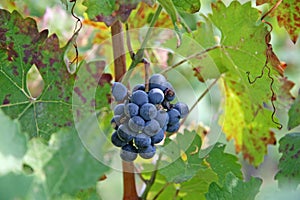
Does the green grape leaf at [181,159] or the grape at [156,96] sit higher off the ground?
the grape at [156,96]

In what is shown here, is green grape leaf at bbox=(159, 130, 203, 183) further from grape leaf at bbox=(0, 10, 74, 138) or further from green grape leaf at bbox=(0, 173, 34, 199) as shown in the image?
green grape leaf at bbox=(0, 173, 34, 199)

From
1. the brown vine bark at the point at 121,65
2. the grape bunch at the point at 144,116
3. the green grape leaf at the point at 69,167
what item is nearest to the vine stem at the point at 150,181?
the brown vine bark at the point at 121,65

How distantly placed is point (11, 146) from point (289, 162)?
2.20 feet

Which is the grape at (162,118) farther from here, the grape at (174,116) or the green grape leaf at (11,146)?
the green grape leaf at (11,146)

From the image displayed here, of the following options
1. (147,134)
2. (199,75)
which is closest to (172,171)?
(147,134)

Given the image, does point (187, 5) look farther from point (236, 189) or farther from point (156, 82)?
point (236, 189)

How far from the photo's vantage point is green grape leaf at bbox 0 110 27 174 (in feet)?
1.42

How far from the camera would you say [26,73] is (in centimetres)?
88

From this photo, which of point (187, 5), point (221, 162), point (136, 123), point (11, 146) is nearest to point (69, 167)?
point (11, 146)

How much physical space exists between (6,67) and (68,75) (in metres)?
0.10

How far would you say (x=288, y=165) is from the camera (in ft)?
3.31

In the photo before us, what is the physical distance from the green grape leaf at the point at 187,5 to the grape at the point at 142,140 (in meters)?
0.19

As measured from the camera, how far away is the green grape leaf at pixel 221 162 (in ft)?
3.18

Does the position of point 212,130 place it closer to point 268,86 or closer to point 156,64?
point 156,64
